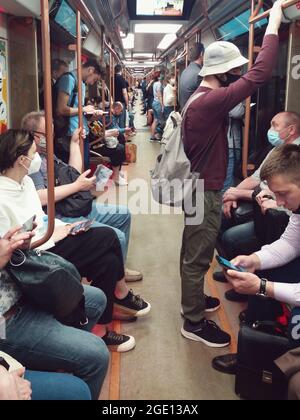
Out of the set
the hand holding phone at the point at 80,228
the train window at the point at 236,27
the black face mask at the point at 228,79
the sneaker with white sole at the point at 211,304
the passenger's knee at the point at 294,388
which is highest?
the train window at the point at 236,27

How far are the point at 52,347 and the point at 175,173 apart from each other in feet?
3.91

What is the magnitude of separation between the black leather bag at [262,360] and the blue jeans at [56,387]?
81cm

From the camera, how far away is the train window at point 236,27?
4184 millimetres

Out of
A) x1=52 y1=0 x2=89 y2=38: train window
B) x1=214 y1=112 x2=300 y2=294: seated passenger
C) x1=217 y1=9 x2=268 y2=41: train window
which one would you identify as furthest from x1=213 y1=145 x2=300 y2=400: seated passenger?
x1=52 y1=0 x2=89 y2=38: train window

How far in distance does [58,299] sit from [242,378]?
100 centimetres

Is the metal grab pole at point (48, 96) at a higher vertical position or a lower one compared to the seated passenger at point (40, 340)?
higher

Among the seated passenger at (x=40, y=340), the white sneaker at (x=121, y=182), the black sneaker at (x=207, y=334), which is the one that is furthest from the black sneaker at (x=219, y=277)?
the white sneaker at (x=121, y=182)

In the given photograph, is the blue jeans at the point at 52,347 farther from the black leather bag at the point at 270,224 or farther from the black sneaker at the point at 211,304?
the black sneaker at the point at 211,304

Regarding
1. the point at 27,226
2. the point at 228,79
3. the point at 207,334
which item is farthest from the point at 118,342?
the point at 228,79

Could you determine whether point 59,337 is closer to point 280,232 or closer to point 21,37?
point 280,232

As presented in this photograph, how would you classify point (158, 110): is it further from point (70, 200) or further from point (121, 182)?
point (70, 200)

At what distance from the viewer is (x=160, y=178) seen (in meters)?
2.54

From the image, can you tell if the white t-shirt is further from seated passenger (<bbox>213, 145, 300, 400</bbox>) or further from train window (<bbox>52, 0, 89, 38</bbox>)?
train window (<bbox>52, 0, 89, 38</bbox>)

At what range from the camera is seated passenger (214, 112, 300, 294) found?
293 centimetres
